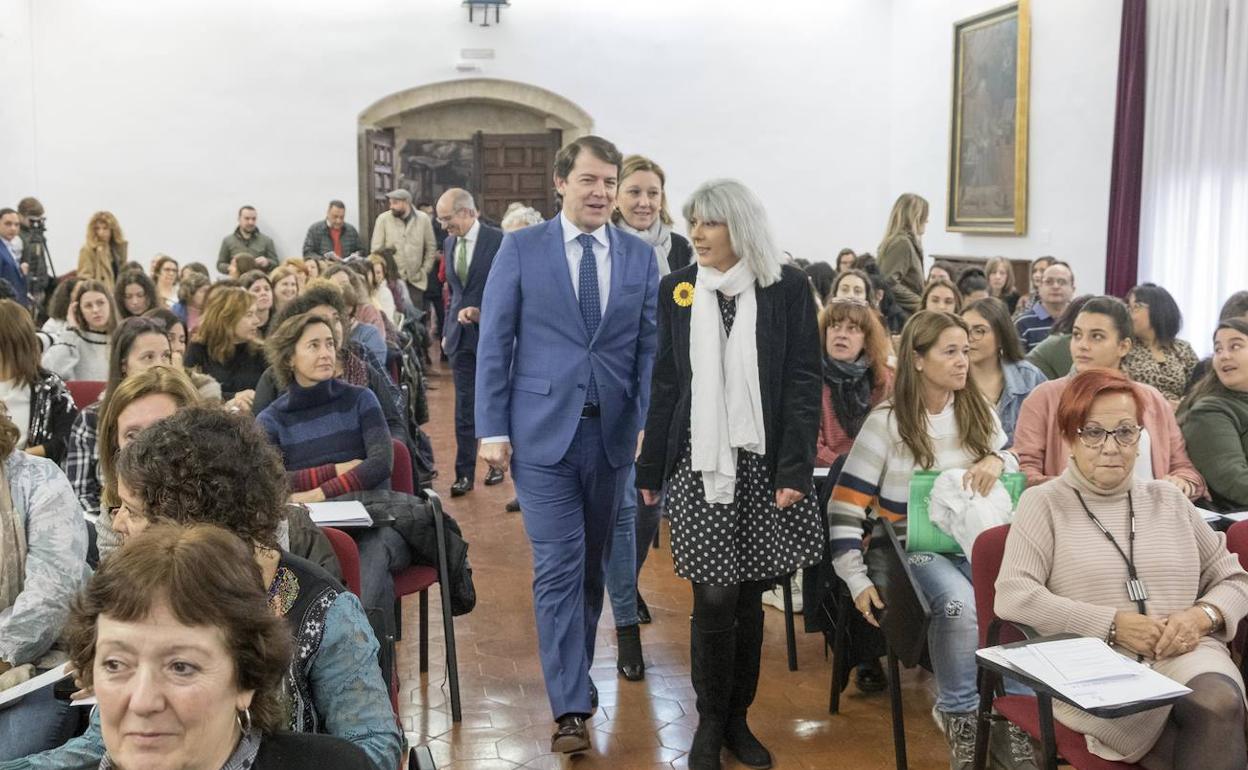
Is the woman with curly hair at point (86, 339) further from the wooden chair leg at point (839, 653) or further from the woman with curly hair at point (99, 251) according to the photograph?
the woman with curly hair at point (99, 251)

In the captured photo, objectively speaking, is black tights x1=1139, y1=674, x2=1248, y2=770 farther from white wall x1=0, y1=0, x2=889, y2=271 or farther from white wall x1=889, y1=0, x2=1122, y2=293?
white wall x1=0, y1=0, x2=889, y2=271

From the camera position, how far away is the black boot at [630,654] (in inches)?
177

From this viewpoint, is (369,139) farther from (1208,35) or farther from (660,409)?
(660,409)

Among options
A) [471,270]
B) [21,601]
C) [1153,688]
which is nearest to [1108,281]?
[471,270]

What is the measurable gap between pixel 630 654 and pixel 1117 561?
6.43 feet

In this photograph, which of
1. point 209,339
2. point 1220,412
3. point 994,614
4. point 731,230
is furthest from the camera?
point 209,339

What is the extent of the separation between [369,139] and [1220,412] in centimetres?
1289

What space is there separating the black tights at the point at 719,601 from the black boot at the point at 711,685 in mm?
25

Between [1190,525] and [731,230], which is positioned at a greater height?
[731,230]

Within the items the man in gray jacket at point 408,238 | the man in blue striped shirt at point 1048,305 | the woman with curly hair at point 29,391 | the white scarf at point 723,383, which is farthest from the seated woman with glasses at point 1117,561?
the man in gray jacket at point 408,238

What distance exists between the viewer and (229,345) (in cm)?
597

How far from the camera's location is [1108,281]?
11133mm

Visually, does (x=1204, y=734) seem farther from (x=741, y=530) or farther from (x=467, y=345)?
(x=467, y=345)

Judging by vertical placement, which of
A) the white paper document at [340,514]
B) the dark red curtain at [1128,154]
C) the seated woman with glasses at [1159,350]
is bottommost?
the white paper document at [340,514]
